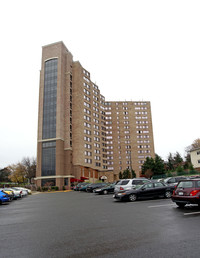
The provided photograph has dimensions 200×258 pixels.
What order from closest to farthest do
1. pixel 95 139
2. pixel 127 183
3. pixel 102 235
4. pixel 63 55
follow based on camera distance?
1. pixel 102 235
2. pixel 127 183
3. pixel 63 55
4. pixel 95 139

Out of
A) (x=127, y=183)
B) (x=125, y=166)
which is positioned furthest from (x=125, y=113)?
(x=127, y=183)

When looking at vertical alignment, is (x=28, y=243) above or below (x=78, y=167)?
below

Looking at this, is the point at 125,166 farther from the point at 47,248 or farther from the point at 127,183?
the point at 47,248

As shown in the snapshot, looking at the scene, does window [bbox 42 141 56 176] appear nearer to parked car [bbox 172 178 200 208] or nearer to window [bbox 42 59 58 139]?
window [bbox 42 59 58 139]

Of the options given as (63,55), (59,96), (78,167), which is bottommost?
(78,167)

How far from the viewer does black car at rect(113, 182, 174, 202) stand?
50.5 feet

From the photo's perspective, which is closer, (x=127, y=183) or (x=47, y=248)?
(x=47, y=248)

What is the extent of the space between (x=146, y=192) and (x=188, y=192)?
5.51 metres

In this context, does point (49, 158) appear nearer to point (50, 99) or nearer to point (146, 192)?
point (50, 99)

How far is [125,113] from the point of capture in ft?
321

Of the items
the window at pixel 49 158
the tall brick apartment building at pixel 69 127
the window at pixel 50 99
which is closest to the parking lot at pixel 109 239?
the tall brick apartment building at pixel 69 127

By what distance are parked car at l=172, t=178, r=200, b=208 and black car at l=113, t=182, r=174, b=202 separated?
15.2ft

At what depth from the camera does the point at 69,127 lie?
67688mm

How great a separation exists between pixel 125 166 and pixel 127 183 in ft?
244
